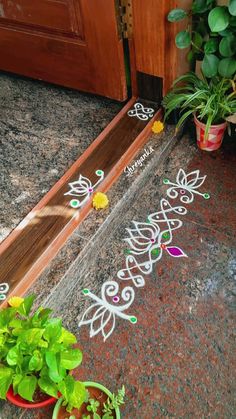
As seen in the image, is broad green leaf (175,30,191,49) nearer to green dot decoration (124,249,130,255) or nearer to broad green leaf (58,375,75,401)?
green dot decoration (124,249,130,255)

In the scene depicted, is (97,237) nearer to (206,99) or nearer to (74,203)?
(74,203)

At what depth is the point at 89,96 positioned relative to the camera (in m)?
2.01

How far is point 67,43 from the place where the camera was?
1821 millimetres

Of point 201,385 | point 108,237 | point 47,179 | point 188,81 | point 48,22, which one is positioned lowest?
point 201,385

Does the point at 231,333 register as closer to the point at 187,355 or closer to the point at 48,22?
the point at 187,355

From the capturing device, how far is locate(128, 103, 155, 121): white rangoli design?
1824mm

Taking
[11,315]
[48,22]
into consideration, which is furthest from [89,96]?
[11,315]

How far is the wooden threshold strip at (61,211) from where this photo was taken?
1.41 meters

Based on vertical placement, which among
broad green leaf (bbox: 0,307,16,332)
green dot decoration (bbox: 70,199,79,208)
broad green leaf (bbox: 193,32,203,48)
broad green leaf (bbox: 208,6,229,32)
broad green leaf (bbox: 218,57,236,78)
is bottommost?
green dot decoration (bbox: 70,199,79,208)

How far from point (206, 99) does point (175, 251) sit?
60 centimetres

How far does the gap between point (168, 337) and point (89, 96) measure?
116cm

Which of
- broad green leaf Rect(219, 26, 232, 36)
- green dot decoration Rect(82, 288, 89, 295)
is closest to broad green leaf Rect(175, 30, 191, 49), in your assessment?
broad green leaf Rect(219, 26, 232, 36)

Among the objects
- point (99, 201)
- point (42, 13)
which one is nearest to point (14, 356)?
point (99, 201)

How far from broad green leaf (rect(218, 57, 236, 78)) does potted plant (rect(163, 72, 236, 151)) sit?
4 centimetres
